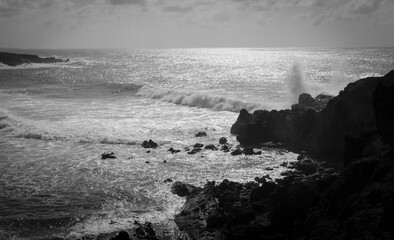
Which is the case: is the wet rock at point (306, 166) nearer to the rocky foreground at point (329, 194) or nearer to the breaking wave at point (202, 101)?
the rocky foreground at point (329, 194)

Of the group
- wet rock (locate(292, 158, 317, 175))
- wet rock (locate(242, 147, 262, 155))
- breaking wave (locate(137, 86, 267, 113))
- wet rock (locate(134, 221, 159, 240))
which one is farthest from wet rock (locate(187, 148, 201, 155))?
breaking wave (locate(137, 86, 267, 113))

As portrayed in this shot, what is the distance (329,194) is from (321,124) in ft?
55.0

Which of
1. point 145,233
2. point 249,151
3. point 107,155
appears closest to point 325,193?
point 145,233

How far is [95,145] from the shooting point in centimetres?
3588

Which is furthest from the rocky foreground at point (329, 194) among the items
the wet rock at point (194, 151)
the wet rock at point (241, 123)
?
the wet rock at point (241, 123)

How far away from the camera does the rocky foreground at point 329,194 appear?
13.2 m

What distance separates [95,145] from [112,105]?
24.6 m

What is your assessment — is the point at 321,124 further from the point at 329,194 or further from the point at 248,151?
the point at 329,194

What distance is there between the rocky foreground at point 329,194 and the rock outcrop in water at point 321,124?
8 cm

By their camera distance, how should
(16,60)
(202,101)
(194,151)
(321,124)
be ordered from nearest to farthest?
1. (321,124)
2. (194,151)
3. (202,101)
4. (16,60)

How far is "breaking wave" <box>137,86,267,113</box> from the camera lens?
54.7 meters

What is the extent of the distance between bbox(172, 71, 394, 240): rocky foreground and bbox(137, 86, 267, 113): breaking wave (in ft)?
75.1

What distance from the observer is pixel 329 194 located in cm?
1590

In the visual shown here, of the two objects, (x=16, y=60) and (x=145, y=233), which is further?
(x=16, y=60)
